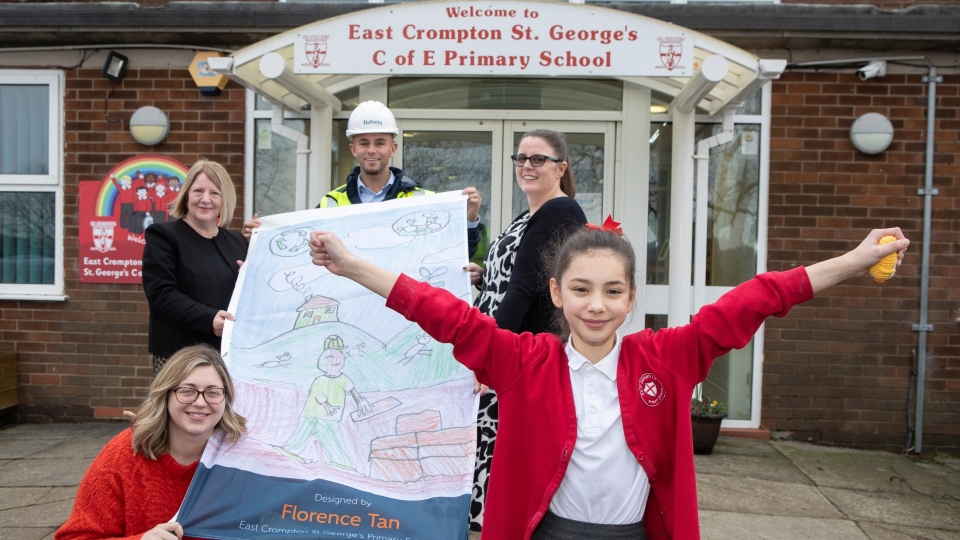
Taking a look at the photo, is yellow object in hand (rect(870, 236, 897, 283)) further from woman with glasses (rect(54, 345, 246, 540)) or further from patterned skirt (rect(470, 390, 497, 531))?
woman with glasses (rect(54, 345, 246, 540))

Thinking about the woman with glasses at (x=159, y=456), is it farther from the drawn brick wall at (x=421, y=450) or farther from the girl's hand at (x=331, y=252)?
the girl's hand at (x=331, y=252)

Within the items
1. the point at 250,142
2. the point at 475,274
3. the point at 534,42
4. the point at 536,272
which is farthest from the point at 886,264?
the point at 250,142

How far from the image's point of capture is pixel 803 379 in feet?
19.9

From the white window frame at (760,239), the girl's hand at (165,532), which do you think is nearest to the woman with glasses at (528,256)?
the girl's hand at (165,532)

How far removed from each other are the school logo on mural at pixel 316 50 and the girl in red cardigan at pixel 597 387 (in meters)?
2.67

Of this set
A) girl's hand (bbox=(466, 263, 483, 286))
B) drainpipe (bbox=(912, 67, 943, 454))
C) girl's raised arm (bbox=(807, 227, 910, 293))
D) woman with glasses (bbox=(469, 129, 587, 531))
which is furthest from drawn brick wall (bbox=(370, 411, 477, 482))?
drainpipe (bbox=(912, 67, 943, 454))

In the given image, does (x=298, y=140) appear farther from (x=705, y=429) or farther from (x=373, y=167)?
(x=705, y=429)

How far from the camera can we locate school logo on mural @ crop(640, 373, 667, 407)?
196 cm

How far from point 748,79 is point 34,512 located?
4.61m

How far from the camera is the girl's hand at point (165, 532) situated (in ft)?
6.79

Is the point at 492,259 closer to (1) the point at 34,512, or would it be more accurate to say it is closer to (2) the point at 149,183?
(1) the point at 34,512

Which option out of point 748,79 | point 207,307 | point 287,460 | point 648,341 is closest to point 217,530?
point 287,460

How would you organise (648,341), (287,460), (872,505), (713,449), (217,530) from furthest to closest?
(713,449) < (872,505) < (287,460) < (217,530) < (648,341)

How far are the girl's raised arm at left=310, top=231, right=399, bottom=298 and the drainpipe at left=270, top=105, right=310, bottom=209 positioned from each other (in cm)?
336
